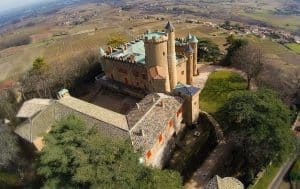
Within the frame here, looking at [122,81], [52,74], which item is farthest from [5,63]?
[122,81]

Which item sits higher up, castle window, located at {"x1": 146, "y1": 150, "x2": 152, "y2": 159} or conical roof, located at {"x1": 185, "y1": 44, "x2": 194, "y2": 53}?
conical roof, located at {"x1": 185, "y1": 44, "x2": 194, "y2": 53}

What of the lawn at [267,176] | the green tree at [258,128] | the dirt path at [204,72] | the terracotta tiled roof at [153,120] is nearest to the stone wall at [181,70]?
the dirt path at [204,72]

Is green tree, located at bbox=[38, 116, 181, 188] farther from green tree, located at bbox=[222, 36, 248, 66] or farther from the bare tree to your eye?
green tree, located at bbox=[222, 36, 248, 66]

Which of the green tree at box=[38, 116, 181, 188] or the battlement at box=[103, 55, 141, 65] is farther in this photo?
the battlement at box=[103, 55, 141, 65]

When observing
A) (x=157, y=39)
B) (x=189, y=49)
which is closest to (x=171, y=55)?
(x=157, y=39)

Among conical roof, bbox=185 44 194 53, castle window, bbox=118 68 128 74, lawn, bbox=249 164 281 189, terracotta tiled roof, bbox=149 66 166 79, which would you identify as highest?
conical roof, bbox=185 44 194 53

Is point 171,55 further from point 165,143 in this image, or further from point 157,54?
point 165,143

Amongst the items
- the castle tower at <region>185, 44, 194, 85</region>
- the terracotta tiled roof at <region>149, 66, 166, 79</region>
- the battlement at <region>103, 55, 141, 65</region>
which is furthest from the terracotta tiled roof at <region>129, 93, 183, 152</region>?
the castle tower at <region>185, 44, 194, 85</region>
